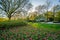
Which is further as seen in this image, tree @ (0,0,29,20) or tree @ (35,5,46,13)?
tree @ (35,5,46,13)

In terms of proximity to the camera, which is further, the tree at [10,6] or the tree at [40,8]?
the tree at [40,8]

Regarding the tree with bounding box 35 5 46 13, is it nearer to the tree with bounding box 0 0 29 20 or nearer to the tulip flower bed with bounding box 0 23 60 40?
the tree with bounding box 0 0 29 20

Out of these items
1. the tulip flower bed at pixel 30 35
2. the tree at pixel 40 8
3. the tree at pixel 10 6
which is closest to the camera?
the tulip flower bed at pixel 30 35

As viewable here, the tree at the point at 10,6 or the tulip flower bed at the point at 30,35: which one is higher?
the tree at the point at 10,6

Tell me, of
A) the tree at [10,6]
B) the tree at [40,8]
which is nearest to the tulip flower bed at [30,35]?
the tree at [10,6]

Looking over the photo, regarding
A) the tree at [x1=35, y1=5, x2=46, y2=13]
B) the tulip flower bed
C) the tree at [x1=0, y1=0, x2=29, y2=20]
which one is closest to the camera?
the tulip flower bed

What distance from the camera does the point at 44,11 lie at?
4588 centimetres

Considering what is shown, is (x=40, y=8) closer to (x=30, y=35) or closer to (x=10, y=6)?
(x=10, y=6)

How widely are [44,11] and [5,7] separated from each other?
19239mm

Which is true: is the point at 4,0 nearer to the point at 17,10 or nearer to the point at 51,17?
the point at 17,10

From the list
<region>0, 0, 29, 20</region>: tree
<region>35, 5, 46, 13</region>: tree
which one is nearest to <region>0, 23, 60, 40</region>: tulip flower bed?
<region>0, 0, 29, 20</region>: tree

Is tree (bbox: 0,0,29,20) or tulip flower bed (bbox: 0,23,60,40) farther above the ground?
tree (bbox: 0,0,29,20)

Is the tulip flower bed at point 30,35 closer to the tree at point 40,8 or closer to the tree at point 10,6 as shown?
the tree at point 10,6

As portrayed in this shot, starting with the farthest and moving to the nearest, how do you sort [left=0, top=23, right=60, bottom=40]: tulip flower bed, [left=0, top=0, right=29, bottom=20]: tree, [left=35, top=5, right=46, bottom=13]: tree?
1. [left=35, top=5, right=46, bottom=13]: tree
2. [left=0, top=0, right=29, bottom=20]: tree
3. [left=0, top=23, right=60, bottom=40]: tulip flower bed
